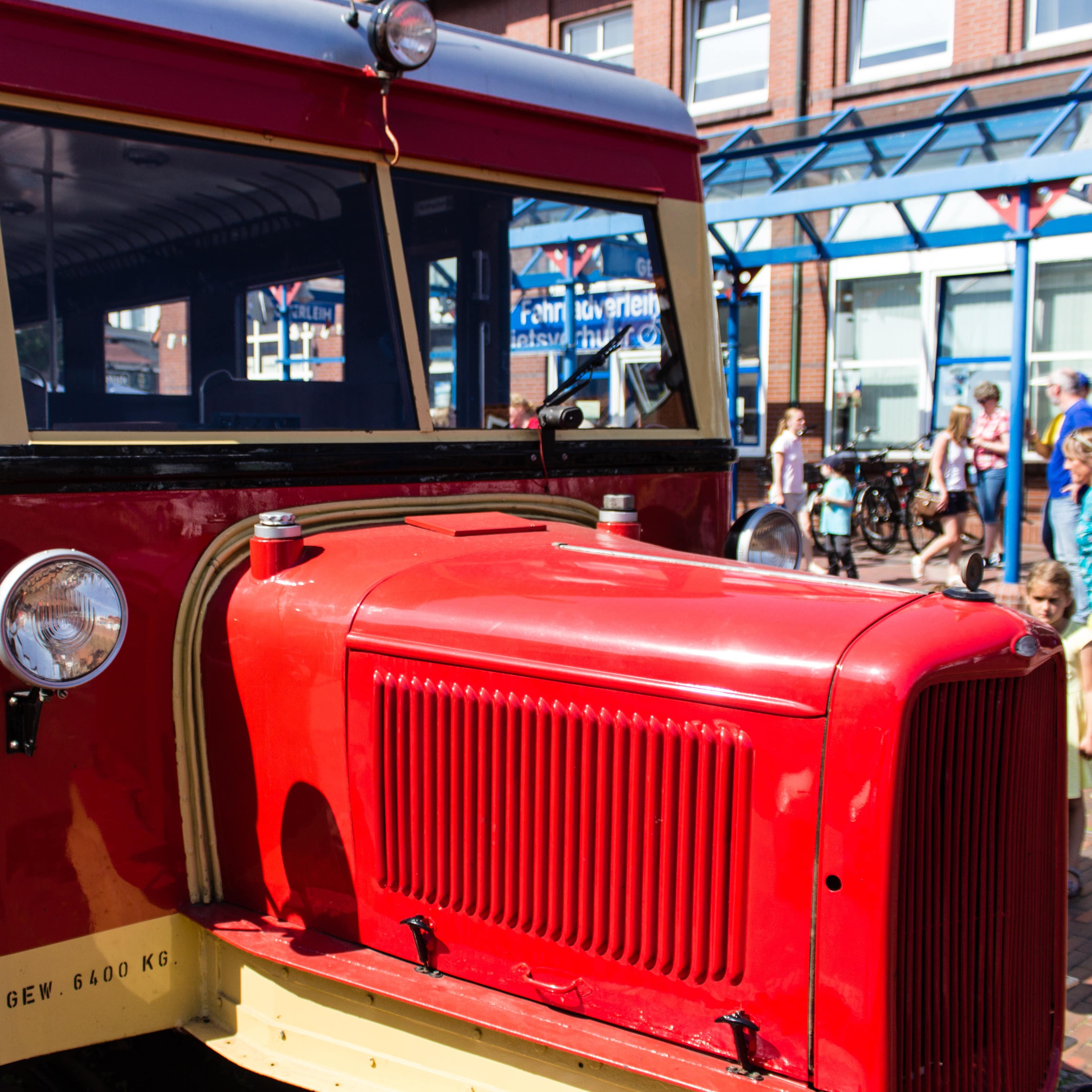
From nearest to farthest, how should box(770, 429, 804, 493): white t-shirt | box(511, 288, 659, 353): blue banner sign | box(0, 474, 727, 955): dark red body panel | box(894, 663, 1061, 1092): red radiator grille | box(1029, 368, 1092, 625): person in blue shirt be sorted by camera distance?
box(894, 663, 1061, 1092): red radiator grille, box(0, 474, 727, 955): dark red body panel, box(511, 288, 659, 353): blue banner sign, box(1029, 368, 1092, 625): person in blue shirt, box(770, 429, 804, 493): white t-shirt

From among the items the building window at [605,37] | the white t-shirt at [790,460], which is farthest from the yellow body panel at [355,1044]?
the building window at [605,37]

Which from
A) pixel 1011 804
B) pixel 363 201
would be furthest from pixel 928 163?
pixel 1011 804

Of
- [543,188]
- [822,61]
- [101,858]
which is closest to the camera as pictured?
[101,858]

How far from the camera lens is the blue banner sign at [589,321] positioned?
11.5 ft

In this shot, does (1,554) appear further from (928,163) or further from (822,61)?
(822,61)

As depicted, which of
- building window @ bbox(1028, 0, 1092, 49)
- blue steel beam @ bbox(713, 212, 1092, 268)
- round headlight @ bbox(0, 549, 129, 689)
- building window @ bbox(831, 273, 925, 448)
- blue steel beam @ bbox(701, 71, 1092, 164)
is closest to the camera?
round headlight @ bbox(0, 549, 129, 689)

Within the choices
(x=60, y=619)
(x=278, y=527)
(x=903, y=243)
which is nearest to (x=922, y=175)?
(x=903, y=243)

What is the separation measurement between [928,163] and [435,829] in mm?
10744

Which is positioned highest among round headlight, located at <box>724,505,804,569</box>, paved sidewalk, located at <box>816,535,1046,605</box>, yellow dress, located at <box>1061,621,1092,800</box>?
round headlight, located at <box>724,505,804,569</box>

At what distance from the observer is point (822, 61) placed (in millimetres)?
15055

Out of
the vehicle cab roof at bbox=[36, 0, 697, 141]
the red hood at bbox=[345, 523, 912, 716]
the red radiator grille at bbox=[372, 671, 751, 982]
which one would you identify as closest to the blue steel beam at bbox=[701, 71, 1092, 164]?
the vehicle cab roof at bbox=[36, 0, 697, 141]

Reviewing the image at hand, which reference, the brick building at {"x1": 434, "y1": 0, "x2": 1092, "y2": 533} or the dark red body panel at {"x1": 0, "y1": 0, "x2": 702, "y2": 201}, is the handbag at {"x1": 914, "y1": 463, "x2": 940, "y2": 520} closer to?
the brick building at {"x1": 434, "y1": 0, "x2": 1092, "y2": 533}

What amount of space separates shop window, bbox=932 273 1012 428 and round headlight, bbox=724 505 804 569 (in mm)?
11315

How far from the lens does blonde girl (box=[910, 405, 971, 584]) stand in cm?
1070
